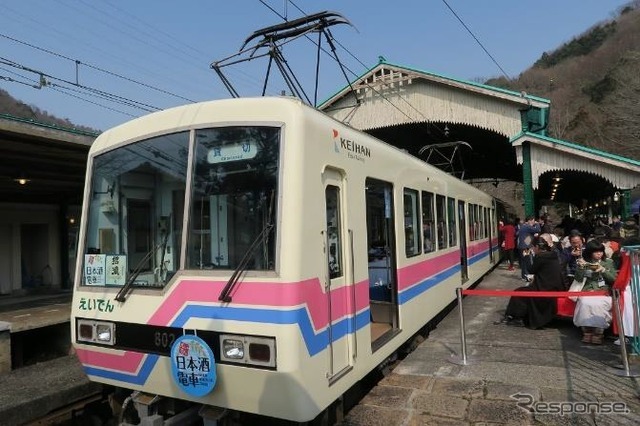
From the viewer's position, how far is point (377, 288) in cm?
609

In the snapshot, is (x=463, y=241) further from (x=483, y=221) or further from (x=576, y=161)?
(x=576, y=161)

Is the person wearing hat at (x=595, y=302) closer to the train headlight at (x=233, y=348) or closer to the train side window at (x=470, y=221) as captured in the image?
the train side window at (x=470, y=221)

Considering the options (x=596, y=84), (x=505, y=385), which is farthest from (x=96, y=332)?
(x=596, y=84)

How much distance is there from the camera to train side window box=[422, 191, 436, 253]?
6.75 m

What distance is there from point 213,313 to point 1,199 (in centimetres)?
1347

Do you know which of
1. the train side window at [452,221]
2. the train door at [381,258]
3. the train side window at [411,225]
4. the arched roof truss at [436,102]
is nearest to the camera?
the train door at [381,258]

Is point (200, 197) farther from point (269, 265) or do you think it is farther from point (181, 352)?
point (181, 352)

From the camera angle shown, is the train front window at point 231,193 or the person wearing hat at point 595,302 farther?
the person wearing hat at point 595,302

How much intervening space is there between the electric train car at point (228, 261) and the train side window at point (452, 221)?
13.8 feet

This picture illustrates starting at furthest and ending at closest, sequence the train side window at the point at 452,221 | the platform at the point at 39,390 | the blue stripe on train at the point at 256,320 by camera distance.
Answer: the train side window at the point at 452,221
the platform at the point at 39,390
the blue stripe on train at the point at 256,320

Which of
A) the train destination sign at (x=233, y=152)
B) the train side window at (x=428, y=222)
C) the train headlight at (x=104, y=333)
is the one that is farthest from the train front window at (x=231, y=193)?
the train side window at (x=428, y=222)

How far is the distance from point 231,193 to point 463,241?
7.49m

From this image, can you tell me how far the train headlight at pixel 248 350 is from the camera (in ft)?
10.8

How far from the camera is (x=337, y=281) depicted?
13.2 ft
